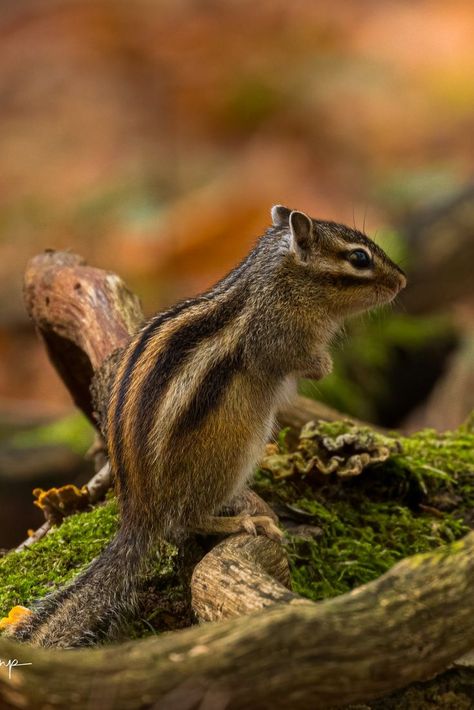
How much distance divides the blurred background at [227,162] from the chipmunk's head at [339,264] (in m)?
3.63

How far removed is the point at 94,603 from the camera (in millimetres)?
3746

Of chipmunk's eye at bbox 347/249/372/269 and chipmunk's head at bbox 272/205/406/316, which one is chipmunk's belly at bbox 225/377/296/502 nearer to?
Result: chipmunk's head at bbox 272/205/406/316

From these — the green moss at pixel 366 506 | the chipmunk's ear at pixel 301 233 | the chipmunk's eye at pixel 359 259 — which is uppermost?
the chipmunk's ear at pixel 301 233

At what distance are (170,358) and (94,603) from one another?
96 cm

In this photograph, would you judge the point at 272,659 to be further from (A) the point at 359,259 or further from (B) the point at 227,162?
(B) the point at 227,162

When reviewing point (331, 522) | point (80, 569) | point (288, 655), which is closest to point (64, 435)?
point (80, 569)

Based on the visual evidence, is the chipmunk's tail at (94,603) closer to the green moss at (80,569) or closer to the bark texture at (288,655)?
the green moss at (80,569)

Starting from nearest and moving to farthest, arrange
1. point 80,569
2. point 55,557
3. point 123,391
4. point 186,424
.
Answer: point 186,424 < point 123,391 < point 80,569 < point 55,557

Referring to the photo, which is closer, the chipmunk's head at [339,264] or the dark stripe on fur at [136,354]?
the dark stripe on fur at [136,354]

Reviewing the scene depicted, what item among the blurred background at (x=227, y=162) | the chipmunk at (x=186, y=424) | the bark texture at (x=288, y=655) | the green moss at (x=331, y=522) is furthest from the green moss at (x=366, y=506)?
the blurred background at (x=227, y=162)

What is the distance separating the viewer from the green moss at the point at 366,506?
4266mm

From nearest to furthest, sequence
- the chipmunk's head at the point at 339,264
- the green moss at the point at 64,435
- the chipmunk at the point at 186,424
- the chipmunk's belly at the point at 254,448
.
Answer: the chipmunk at the point at 186,424 → the chipmunk's belly at the point at 254,448 → the chipmunk's head at the point at 339,264 → the green moss at the point at 64,435

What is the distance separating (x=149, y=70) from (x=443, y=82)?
478 cm

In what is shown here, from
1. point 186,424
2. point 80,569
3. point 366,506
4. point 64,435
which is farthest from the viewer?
point 64,435
